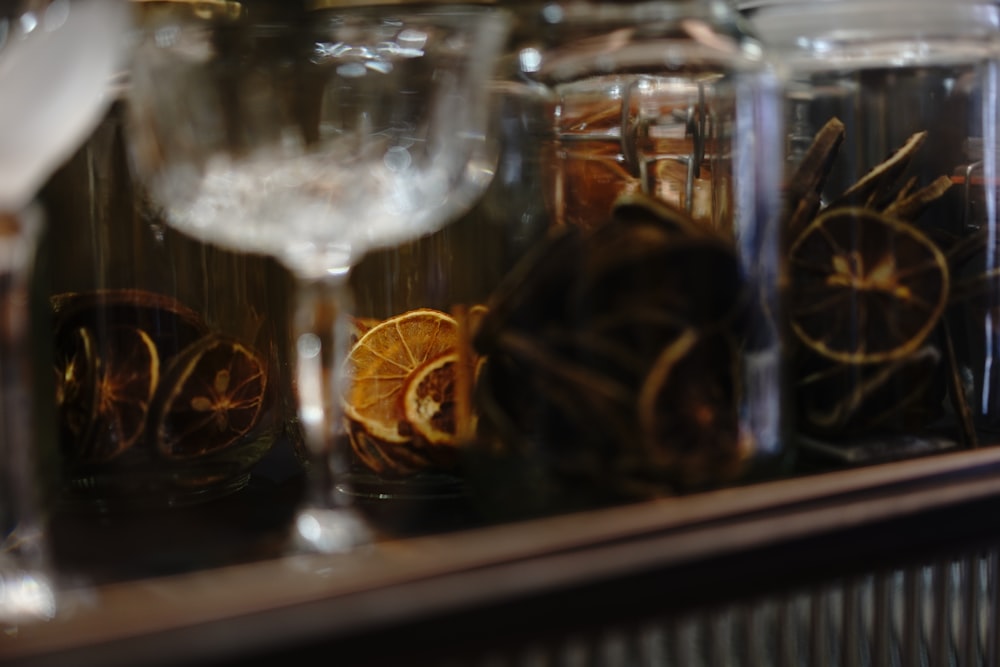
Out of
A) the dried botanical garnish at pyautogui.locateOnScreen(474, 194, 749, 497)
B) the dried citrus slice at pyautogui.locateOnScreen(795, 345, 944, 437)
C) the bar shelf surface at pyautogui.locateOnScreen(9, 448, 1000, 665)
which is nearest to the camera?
the bar shelf surface at pyautogui.locateOnScreen(9, 448, 1000, 665)

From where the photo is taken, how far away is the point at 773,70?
1.59 ft

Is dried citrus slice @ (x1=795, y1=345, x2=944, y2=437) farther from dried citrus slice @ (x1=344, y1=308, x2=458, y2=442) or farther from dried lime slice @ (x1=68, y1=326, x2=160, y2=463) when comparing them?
dried lime slice @ (x1=68, y1=326, x2=160, y2=463)

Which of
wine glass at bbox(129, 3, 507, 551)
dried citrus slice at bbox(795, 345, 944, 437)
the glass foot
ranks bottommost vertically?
the glass foot

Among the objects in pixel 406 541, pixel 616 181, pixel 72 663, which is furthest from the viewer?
pixel 616 181

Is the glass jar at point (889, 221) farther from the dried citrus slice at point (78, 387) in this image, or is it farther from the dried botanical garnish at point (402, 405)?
the dried citrus slice at point (78, 387)

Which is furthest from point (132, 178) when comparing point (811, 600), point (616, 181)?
point (811, 600)

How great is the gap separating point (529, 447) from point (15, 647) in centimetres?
19

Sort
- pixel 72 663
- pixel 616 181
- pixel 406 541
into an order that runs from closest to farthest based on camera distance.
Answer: pixel 72 663
pixel 406 541
pixel 616 181

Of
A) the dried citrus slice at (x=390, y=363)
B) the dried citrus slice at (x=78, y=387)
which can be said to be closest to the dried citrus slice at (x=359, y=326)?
the dried citrus slice at (x=390, y=363)

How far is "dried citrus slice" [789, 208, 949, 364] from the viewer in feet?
1.65

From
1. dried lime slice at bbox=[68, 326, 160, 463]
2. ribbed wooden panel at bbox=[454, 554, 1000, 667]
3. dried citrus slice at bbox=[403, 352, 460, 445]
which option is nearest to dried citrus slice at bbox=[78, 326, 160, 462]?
dried lime slice at bbox=[68, 326, 160, 463]

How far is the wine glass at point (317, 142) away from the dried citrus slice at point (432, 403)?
7 centimetres

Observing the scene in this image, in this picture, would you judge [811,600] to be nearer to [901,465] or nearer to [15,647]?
[901,465]

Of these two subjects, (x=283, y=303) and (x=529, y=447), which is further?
(x=283, y=303)
